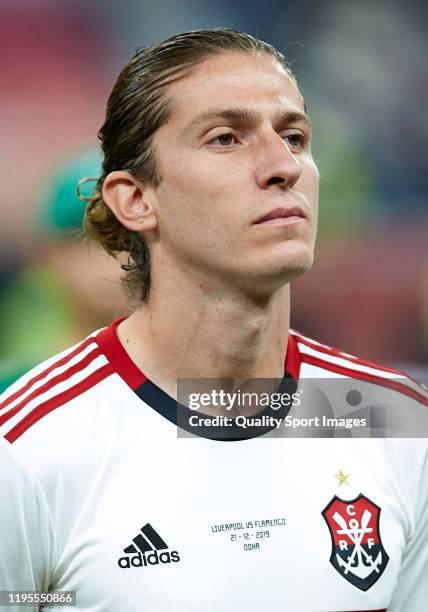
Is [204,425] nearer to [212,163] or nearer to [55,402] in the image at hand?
[55,402]

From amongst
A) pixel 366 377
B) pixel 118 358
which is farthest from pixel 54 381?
pixel 366 377

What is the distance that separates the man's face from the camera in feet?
7.32

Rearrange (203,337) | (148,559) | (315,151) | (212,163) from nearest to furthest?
1. (148,559)
2. (212,163)
3. (203,337)
4. (315,151)

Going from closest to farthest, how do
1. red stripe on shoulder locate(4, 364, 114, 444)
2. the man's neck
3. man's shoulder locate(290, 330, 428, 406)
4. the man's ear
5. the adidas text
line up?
the adidas text → red stripe on shoulder locate(4, 364, 114, 444) → the man's neck → the man's ear → man's shoulder locate(290, 330, 428, 406)

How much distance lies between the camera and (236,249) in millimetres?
2270

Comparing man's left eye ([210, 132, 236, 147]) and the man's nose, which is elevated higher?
man's left eye ([210, 132, 236, 147])

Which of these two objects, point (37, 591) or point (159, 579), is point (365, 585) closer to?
point (159, 579)

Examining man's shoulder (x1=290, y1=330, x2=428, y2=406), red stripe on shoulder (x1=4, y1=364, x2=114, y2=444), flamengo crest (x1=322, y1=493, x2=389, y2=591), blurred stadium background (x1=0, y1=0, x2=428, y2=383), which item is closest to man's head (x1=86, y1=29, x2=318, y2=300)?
red stripe on shoulder (x1=4, y1=364, x2=114, y2=444)

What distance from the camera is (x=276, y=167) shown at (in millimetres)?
2248

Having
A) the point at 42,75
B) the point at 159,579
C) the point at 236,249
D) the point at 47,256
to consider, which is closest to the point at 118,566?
the point at 159,579

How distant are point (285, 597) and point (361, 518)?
313mm

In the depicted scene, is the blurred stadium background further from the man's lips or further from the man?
the man's lips

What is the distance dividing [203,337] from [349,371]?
55 cm

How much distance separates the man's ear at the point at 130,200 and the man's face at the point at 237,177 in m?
0.05
